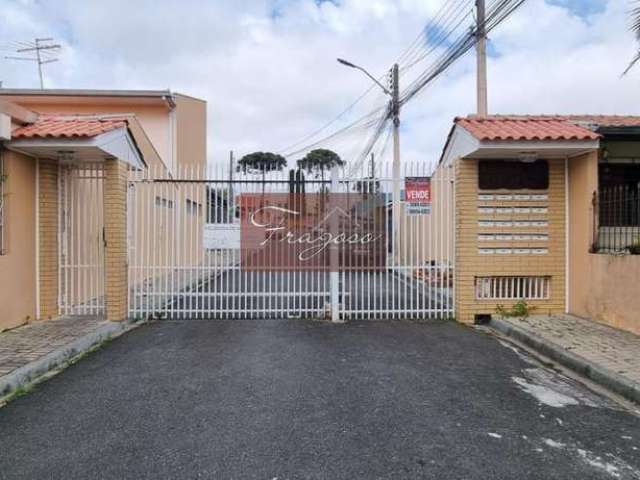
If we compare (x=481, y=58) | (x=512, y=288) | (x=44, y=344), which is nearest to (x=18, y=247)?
(x=44, y=344)

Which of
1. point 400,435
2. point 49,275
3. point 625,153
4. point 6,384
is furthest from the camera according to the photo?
→ point 625,153

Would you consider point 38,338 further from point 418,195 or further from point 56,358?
point 418,195

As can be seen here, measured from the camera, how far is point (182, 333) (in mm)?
6945

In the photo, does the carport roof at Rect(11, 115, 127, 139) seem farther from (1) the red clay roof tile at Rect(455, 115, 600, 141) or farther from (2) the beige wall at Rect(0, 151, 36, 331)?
(1) the red clay roof tile at Rect(455, 115, 600, 141)

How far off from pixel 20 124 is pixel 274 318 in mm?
4834

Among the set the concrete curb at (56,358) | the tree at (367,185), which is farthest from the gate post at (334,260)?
the concrete curb at (56,358)

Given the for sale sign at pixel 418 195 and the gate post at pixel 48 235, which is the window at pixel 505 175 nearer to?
the for sale sign at pixel 418 195

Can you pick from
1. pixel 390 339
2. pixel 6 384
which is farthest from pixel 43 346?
pixel 390 339

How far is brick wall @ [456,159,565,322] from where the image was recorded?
7.48 metres

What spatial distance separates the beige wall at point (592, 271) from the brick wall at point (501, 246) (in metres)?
0.19

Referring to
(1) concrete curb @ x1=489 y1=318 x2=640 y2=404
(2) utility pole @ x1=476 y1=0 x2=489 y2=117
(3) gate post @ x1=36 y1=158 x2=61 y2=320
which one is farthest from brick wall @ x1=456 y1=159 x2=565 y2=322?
(3) gate post @ x1=36 y1=158 x2=61 y2=320

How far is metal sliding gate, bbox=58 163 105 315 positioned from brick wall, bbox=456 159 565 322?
5838 mm

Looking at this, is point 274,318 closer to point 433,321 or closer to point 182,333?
point 182,333

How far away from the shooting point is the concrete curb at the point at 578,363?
4.46m
